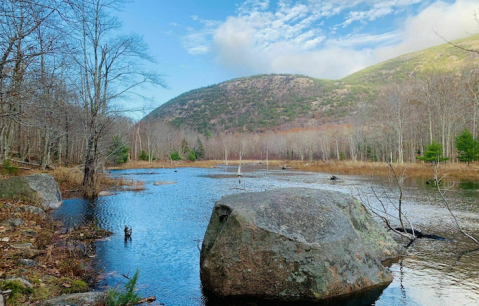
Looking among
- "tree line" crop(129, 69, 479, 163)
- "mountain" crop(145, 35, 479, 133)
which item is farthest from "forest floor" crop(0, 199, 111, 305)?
"mountain" crop(145, 35, 479, 133)

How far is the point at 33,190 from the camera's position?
12.3 metres

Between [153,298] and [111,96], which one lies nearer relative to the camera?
[153,298]

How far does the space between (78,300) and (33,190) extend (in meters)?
9.99

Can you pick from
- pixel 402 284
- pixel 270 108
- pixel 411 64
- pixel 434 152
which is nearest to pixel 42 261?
pixel 402 284

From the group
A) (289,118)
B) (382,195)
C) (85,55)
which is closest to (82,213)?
(85,55)

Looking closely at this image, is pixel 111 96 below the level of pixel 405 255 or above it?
above

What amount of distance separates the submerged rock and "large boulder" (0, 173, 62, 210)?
29.9ft

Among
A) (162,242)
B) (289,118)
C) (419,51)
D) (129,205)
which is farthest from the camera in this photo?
(419,51)

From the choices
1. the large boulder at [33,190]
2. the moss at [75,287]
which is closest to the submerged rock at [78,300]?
the moss at [75,287]

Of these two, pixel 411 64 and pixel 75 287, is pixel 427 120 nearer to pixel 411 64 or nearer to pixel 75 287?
pixel 75 287

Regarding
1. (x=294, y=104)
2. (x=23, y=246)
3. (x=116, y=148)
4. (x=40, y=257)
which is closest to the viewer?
(x=40, y=257)

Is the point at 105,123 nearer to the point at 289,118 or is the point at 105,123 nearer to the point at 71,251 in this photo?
the point at 71,251

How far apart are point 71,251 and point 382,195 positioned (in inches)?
701

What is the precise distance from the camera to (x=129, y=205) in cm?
1558
